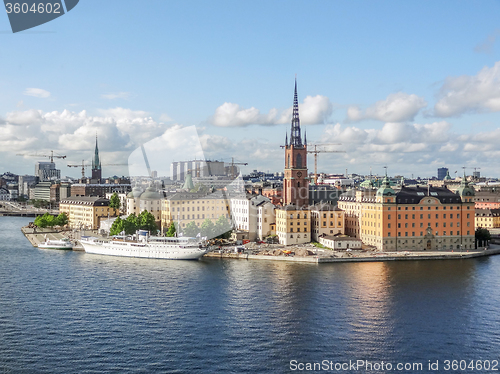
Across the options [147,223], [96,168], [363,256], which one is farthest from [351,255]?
[96,168]

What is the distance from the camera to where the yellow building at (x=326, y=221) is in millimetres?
51250

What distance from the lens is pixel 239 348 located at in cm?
2155

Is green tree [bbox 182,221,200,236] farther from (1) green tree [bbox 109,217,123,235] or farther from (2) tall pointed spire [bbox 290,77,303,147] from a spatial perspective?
(2) tall pointed spire [bbox 290,77,303,147]

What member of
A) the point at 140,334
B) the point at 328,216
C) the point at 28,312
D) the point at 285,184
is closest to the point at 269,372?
the point at 140,334

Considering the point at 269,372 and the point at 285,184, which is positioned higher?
the point at 285,184

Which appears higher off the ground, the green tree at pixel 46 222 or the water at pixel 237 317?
the green tree at pixel 46 222

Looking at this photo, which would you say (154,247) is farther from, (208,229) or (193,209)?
(193,209)

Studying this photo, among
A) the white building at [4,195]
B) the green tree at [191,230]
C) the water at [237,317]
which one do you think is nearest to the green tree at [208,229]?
the green tree at [191,230]

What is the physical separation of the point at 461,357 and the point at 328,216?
30.5 metres

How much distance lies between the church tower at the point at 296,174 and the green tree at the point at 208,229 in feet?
33.0

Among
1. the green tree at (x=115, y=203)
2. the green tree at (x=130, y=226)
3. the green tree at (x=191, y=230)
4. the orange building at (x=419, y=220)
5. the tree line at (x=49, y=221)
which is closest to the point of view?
the orange building at (x=419, y=220)

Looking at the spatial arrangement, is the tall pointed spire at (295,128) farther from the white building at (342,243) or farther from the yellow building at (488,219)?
the yellow building at (488,219)

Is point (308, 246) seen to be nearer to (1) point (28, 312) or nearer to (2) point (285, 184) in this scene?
(2) point (285, 184)

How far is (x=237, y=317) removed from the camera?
25719mm
